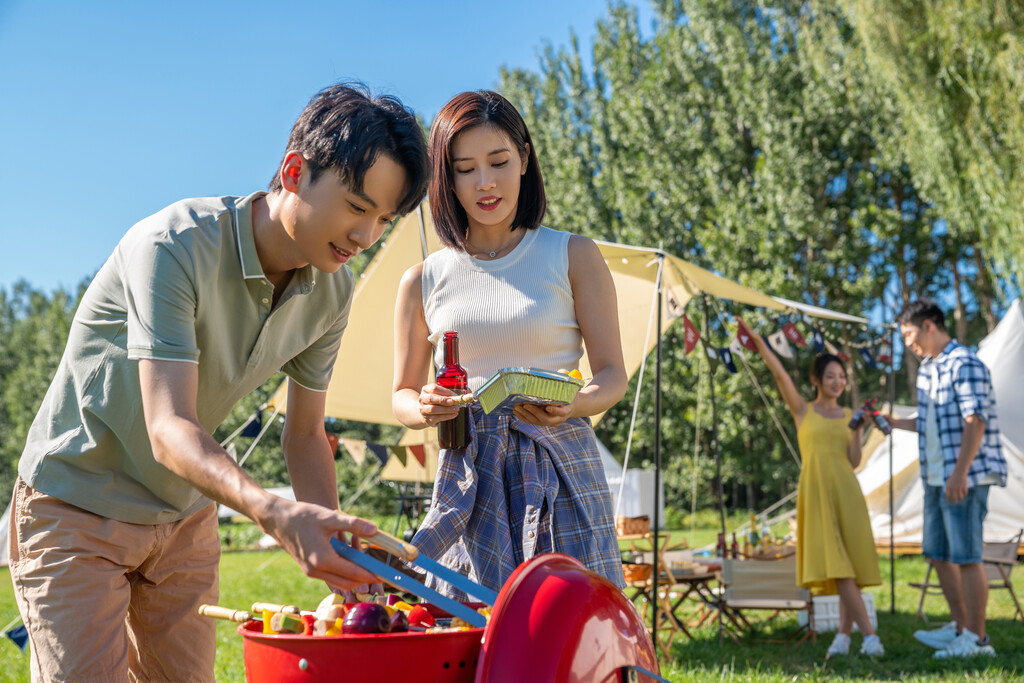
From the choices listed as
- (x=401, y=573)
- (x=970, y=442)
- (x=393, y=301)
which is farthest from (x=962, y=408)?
(x=401, y=573)

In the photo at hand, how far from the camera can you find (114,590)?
64.2 inches

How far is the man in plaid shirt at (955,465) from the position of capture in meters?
5.25

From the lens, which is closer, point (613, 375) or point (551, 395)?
point (551, 395)

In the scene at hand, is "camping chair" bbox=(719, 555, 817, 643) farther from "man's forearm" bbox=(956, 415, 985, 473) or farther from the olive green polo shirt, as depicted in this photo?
the olive green polo shirt

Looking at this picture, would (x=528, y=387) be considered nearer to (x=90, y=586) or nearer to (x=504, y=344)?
(x=504, y=344)

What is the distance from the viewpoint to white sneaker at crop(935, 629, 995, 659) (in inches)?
201

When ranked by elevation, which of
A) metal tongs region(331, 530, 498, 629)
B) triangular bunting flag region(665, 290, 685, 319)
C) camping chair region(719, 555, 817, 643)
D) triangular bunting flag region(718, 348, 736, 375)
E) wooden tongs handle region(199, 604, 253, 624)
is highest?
triangular bunting flag region(665, 290, 685, 319)

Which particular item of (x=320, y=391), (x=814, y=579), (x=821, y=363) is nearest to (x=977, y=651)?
(x=814, y=579)

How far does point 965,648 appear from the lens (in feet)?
17.0

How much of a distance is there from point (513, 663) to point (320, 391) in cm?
97

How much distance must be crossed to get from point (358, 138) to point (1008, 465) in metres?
10.4

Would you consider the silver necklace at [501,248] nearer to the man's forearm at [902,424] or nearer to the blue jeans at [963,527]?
the blue jeans at [963,527]

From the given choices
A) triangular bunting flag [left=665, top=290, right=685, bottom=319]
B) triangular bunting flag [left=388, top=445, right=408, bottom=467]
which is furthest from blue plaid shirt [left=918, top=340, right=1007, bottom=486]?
triangular bunting flag [left=388, top=445, right=408, bottom=467]

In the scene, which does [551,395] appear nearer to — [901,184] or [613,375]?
[613,375]
